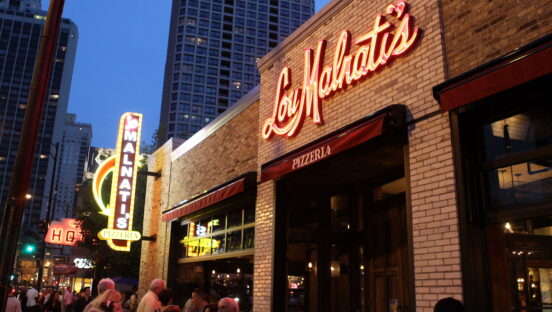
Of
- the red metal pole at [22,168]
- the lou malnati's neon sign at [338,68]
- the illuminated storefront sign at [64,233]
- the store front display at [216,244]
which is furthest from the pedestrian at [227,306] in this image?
the illuminated storefront sign at [64,233]

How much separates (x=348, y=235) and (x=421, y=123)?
4.56 m

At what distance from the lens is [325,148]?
7848 mm

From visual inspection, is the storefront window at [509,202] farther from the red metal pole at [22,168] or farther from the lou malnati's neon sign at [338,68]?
the red metal pole at [22,168]

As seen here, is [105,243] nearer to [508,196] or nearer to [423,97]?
[423,97]

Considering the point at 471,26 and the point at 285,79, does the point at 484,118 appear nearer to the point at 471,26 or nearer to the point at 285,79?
the point at 471,26

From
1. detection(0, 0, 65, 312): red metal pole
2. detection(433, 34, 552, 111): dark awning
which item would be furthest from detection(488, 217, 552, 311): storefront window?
detection(0, 0, 65, 312): red metal pole

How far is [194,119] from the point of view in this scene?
103 meters

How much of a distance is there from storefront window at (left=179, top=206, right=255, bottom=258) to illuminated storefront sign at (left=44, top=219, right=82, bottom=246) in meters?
21.5

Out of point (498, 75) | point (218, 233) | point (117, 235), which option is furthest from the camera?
point (117, 235)

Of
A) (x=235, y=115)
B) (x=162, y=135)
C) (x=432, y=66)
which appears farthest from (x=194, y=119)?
(x=432, y=66)

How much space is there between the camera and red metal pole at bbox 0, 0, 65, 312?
5836mm

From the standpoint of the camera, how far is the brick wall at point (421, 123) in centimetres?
581

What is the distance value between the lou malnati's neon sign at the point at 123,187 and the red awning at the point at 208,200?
1791mm

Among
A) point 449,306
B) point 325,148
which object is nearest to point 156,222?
point 325,148
